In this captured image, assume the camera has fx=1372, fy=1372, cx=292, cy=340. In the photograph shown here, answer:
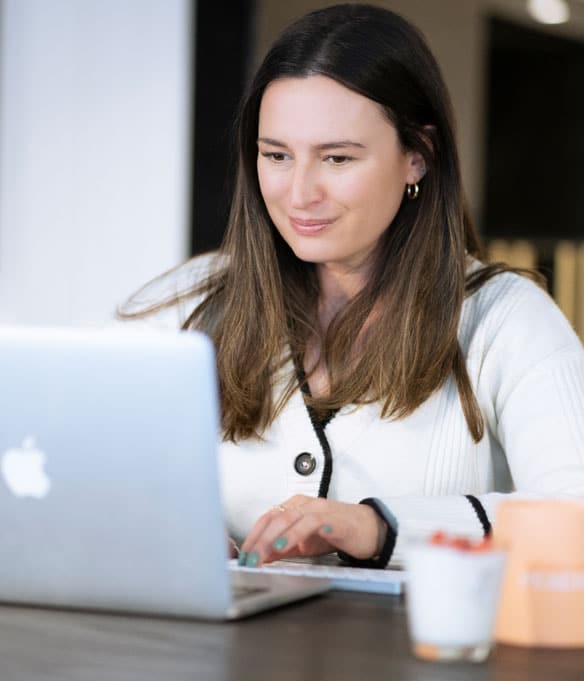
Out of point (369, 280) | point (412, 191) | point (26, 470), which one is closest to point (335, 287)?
point (369, 280)

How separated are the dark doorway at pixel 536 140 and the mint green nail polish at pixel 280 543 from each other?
A: 6385 mm

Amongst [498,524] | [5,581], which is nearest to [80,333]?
[5,581]

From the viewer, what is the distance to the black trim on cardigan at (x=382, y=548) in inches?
68.0

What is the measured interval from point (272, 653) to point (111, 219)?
11.1 feet

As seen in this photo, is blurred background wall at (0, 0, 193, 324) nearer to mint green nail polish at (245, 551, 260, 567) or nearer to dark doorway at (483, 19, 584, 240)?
mint green nail polish at (245, 551, 260, 567)

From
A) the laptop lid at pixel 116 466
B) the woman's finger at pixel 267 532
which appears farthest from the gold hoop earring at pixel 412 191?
the laptop lid at pixel 116 466

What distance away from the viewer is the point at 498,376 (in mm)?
2143

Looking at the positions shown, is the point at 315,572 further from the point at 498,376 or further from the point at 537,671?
the point at 498,376

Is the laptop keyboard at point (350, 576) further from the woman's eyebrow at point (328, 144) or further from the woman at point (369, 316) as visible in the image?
the woman's eyebrow at point (328, 144)

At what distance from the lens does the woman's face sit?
2062mm

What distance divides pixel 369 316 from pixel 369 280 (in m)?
0.07

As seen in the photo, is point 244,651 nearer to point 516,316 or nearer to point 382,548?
point 382,548

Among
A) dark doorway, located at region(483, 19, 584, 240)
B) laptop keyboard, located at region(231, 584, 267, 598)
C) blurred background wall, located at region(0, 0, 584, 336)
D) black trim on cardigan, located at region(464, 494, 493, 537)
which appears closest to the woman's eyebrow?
black trim on cardigan, located at region(464, 494, 493, 537)

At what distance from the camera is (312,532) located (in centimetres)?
165
